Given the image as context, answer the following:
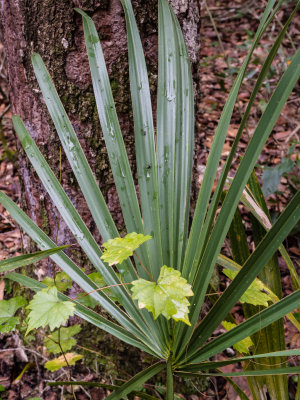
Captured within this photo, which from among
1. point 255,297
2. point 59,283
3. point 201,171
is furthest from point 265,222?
point 201,171

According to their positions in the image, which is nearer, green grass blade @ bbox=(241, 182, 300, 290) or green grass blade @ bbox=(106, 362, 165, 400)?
green grass blade @ bbox=(106, 362, 165, 400)

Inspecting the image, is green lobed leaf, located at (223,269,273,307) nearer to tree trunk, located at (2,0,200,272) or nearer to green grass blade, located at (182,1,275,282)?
green grass blade, located at (182,1,275,282)

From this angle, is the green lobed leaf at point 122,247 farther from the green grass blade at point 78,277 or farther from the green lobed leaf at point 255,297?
the green lobed leaf at point 255,297

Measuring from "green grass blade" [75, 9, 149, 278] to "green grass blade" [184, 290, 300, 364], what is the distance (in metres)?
0.32

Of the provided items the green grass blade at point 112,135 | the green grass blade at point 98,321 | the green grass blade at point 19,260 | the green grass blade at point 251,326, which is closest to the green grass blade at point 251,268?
the green grass blade at point 251,326

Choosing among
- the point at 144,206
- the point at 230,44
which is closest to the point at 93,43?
the point at 144,206

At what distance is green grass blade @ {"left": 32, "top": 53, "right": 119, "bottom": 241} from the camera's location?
3.25 ft

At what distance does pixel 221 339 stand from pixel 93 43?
790 mm

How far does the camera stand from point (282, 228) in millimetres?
754

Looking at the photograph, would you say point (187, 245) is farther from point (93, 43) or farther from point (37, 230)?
point (93, 43)

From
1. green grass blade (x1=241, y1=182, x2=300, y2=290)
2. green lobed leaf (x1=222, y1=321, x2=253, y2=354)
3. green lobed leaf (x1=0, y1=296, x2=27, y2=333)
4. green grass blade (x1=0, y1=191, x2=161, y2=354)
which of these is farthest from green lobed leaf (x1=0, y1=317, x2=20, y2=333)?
green grass blade (x1=241, y1=182, x2=300, y2=290)

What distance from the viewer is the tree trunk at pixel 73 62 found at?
1146 mm

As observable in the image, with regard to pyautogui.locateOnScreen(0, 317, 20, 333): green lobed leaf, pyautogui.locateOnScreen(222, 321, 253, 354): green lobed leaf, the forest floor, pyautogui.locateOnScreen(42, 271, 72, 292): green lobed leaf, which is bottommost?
the forest floor

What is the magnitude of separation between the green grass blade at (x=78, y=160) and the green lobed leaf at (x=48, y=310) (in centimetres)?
21
